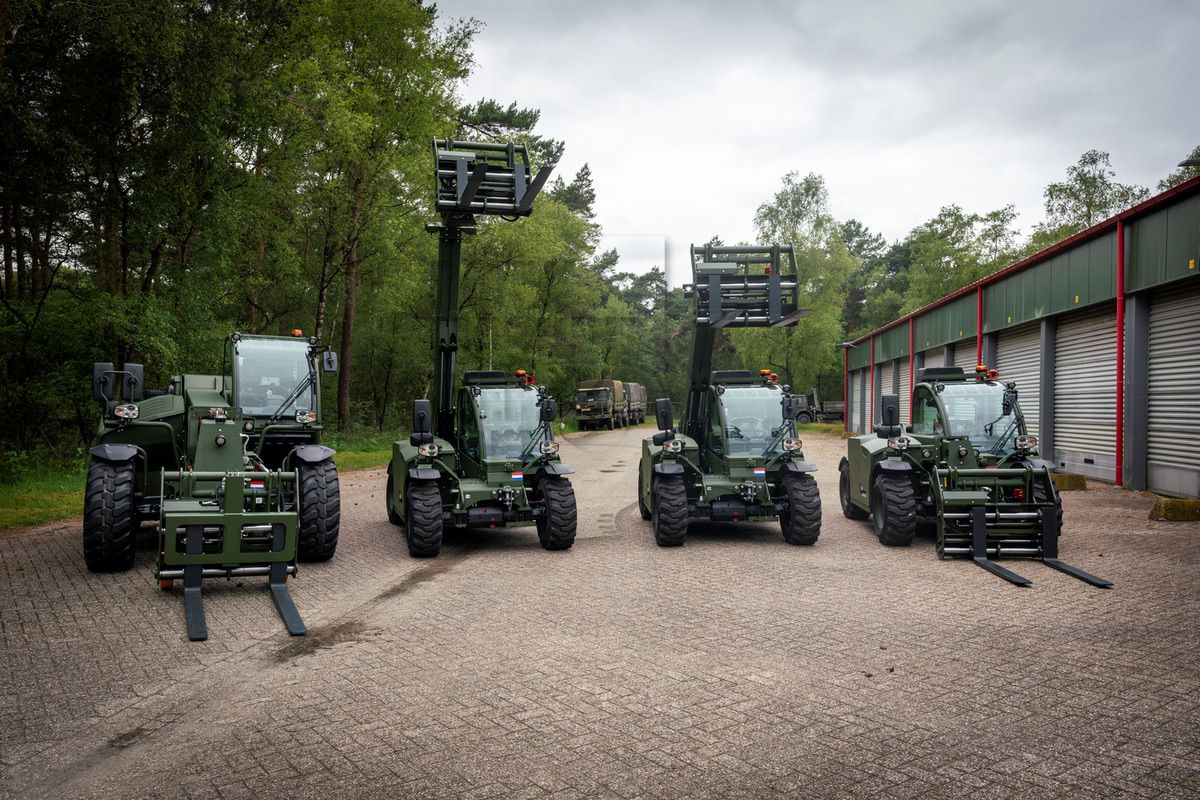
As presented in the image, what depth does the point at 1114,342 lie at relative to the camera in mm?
17453

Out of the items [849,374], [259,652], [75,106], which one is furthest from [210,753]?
[849,374]

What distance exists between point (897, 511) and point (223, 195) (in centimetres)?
1656

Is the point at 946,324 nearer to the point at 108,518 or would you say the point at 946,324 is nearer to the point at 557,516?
the point at 557,516

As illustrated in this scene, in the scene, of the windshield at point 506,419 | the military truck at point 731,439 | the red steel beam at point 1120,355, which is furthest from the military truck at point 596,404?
the windshield at point 506,419

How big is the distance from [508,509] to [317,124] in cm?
1704

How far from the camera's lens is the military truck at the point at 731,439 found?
11031mm

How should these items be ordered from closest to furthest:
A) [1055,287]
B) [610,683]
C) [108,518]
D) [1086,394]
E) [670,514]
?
[610,683]
[108,518]
[670,514]
[1086,394]
[1055,287]

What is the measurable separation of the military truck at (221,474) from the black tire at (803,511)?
5.73 m

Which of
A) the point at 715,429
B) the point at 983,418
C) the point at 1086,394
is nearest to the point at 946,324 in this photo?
the point at 1086,394

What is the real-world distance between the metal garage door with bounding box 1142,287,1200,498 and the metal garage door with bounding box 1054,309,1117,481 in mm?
1328

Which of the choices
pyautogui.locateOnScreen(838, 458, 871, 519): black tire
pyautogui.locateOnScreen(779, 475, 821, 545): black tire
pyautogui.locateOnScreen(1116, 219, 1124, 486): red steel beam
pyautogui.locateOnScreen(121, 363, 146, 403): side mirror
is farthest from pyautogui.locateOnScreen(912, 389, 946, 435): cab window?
pyautogui.locateOnScreen(121, 363, 146, 403): side mirror

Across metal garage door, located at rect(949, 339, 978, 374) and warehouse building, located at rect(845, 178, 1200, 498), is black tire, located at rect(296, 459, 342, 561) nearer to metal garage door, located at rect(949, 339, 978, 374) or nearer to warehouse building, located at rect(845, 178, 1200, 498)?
warehouse building, located at rect(845, 178, 1200, 498)

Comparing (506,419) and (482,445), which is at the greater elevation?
(506,419)

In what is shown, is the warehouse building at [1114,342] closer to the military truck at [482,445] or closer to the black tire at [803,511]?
the black tire at [803,511]
